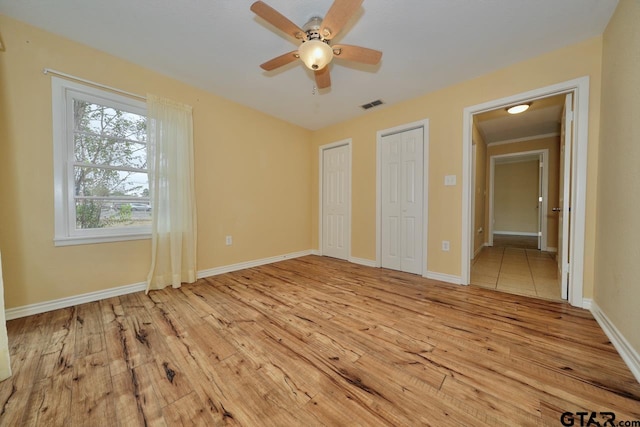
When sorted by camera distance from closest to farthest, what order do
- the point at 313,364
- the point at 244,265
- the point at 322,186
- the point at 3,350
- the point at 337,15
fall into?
the point at 3,350 → the point at 313,364 → the point at 337,15 → the point at 244,265 → the point at 322,186

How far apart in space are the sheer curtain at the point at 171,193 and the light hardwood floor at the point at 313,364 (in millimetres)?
481

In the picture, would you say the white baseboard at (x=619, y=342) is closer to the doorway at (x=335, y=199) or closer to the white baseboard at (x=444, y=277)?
the white baseboard at (x=444, y=277)

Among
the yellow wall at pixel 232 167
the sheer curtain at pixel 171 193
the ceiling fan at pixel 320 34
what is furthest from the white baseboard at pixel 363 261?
the ceiling fan at pixel 320 34

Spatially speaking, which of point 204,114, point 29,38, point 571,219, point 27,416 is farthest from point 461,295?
point 29,38

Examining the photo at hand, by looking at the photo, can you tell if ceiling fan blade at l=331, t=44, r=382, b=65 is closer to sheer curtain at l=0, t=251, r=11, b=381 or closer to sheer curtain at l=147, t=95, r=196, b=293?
sheer curtain at l=147, t=95, r=196, b=293

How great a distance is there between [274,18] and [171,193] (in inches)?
83.4

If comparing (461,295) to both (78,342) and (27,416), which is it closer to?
(27,416)

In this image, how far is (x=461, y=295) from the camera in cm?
235

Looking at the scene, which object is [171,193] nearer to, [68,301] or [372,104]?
[68,301]

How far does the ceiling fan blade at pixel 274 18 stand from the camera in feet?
4.47

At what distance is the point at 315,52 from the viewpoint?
64.4 inches

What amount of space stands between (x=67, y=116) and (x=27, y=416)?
2401mm

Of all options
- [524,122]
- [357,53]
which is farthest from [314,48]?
[524,122]

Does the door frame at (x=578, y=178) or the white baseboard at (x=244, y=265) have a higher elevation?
the door frame at (x=578, y=178)
